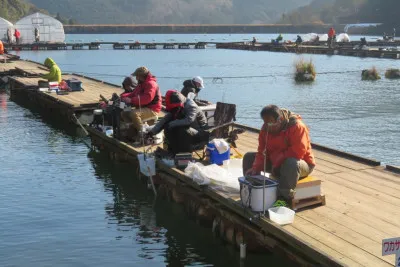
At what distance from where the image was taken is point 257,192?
8.30 m

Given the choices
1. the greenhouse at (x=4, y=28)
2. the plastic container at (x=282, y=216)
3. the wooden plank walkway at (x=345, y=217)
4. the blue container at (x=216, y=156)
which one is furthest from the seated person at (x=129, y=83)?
the greenhouse at (x=4, y=28)

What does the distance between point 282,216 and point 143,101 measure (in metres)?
6.83

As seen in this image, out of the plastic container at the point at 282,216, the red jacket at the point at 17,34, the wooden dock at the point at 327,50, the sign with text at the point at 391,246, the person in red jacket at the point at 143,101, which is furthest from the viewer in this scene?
the red jacket at the point at 17,34

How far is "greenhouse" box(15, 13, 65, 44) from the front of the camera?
7394cm

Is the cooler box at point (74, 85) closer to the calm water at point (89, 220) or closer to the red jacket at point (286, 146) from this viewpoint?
the calm water at point (89, 220)

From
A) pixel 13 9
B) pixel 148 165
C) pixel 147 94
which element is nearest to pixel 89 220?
pixel 148 165

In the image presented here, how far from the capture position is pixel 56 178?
14.6 metres

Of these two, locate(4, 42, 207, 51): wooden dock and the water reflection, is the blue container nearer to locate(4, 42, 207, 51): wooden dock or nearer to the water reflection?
the water reflection

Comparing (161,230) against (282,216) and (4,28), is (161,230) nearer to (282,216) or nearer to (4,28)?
(282,216)

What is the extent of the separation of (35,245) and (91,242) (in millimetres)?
963

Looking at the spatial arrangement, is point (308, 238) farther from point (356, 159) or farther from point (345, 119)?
point (345, 119)

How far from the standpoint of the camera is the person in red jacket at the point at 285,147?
840 centimetres

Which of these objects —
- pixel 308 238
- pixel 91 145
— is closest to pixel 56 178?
pixel 91 145

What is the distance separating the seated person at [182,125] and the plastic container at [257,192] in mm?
3236
